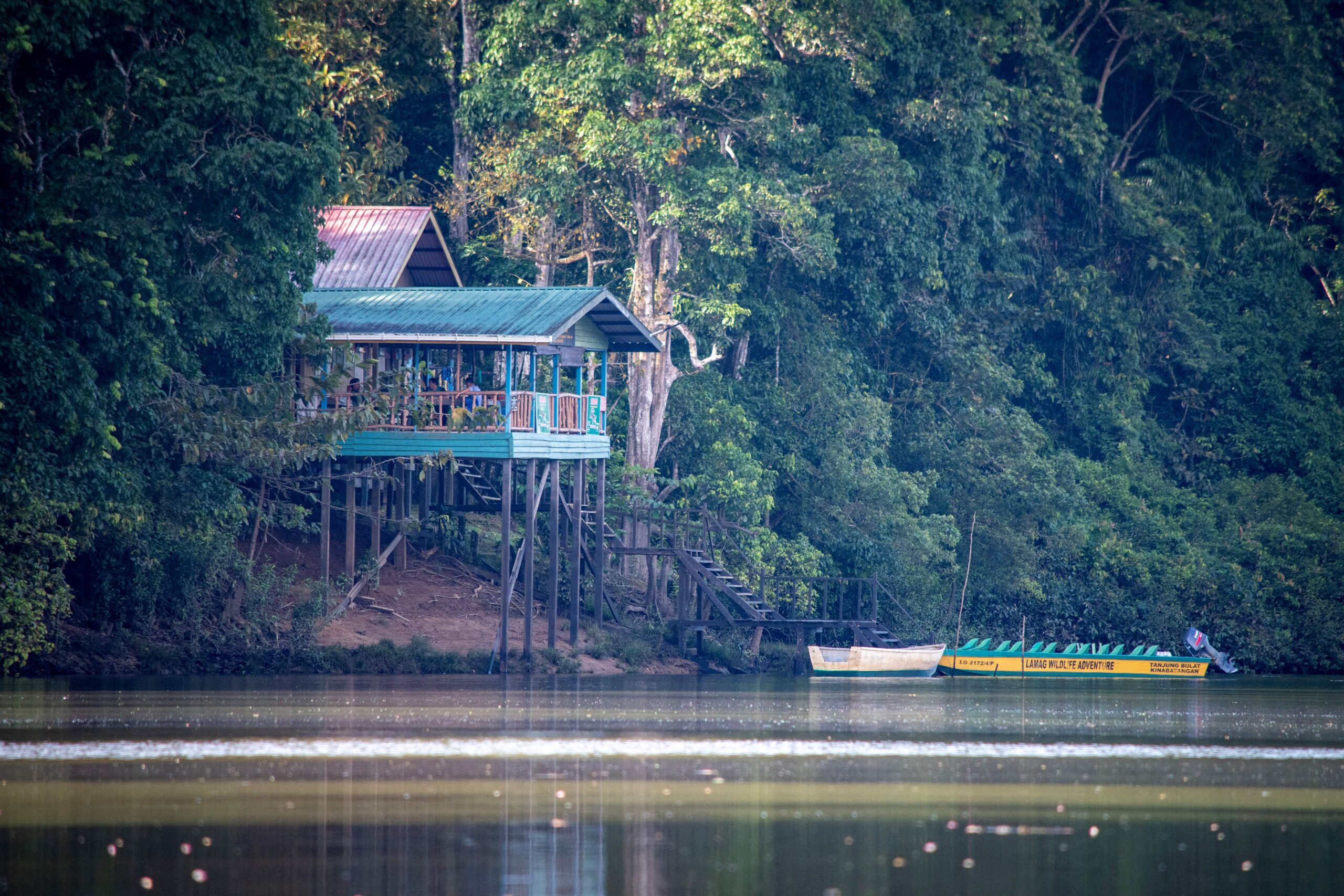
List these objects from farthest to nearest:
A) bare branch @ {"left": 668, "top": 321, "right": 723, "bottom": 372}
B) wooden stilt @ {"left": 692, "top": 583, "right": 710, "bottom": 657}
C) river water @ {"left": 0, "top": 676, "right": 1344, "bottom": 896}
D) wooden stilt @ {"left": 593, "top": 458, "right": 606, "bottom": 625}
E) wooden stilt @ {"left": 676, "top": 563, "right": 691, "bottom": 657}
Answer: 1. bare branch @ {"left": 668, "top": 321, "right": 723, "bottom": 372}
2. wooden stilt @ {"left": 692, "top": 583, "right": 710, "bottom": 657}
3. wooden stilt @ {"left": 676, "top": 563, "right": 691, "bottom": 657}
4. wooden stilt @ {"left": 593, "top": 458, "right": 606, "bottom": 625}
5. river water @ {"left": 0, "top": 676, "right": 1344, "bottom": 896}

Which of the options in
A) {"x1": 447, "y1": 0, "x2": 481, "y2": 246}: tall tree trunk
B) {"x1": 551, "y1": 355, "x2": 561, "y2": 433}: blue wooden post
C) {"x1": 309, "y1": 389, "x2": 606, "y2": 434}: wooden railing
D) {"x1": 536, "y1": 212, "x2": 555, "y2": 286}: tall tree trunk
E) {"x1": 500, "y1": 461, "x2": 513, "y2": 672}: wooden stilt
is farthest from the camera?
{"x1": 447, "y1": 0, "x2": 481, "y2": 246}: tall tree trunk

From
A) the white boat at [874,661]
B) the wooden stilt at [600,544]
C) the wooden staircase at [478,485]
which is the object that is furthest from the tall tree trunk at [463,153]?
the white boat at [874,661]

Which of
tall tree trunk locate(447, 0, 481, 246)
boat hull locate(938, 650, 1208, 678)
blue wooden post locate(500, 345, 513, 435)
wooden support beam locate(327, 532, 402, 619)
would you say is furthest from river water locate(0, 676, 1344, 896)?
tall tree trunk locate(447, 0, 481, 246)

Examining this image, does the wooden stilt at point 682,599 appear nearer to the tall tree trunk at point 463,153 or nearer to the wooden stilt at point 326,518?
the wooden stilt at point 326,518

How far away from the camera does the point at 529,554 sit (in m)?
33.2

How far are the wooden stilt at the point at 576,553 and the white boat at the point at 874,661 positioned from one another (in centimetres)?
481

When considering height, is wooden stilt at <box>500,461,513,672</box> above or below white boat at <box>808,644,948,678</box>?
above

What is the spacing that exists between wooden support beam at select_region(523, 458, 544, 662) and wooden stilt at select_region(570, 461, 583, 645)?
150cm

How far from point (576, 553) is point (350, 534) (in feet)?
14.2

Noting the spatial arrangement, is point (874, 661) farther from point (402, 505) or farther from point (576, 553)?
point (402, 505)

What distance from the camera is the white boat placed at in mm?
36531

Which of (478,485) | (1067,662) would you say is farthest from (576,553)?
(1067,662)

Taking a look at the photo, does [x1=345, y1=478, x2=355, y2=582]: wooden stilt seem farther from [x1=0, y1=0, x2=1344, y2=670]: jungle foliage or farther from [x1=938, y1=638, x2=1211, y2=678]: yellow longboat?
[x1=938, y1=638, x2=1211, y2=678]: yellow longboat

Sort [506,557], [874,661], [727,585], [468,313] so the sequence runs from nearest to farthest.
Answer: [506,557] → [468,313] → [874,661] → [727,585]
